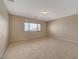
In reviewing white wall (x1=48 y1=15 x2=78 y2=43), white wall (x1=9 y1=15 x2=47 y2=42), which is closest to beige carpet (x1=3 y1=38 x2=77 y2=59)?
white wall (x1=48 y1=15 x2=78 y2=43)

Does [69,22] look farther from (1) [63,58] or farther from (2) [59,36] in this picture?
(1) [63,58]

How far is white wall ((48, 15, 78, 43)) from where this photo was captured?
15.8 ft

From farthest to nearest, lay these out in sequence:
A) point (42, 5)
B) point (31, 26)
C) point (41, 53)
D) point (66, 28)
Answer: point (31, 26) < point (66, 28) < point (42, 5) < point (41, 53)

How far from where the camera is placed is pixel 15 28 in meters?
5.36

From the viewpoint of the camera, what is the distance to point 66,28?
5.50 meters

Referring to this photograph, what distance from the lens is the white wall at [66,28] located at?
15.8 feet

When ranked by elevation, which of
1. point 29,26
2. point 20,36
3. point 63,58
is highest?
point 29,26

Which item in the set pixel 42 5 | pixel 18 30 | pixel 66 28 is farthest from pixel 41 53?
pixel 66 28

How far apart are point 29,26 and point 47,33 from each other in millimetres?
2989

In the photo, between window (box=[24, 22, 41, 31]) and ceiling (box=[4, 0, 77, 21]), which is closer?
ceiling (box=[4, 0, 77, 21])

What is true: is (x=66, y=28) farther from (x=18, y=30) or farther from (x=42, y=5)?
(x=18, y=30)

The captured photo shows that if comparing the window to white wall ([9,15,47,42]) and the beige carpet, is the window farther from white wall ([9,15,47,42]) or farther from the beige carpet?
the beige carpet

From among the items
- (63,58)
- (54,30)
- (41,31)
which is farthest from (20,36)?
(63,58)

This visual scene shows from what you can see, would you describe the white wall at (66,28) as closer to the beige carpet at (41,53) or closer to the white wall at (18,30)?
the beige carpet at (41,53)
